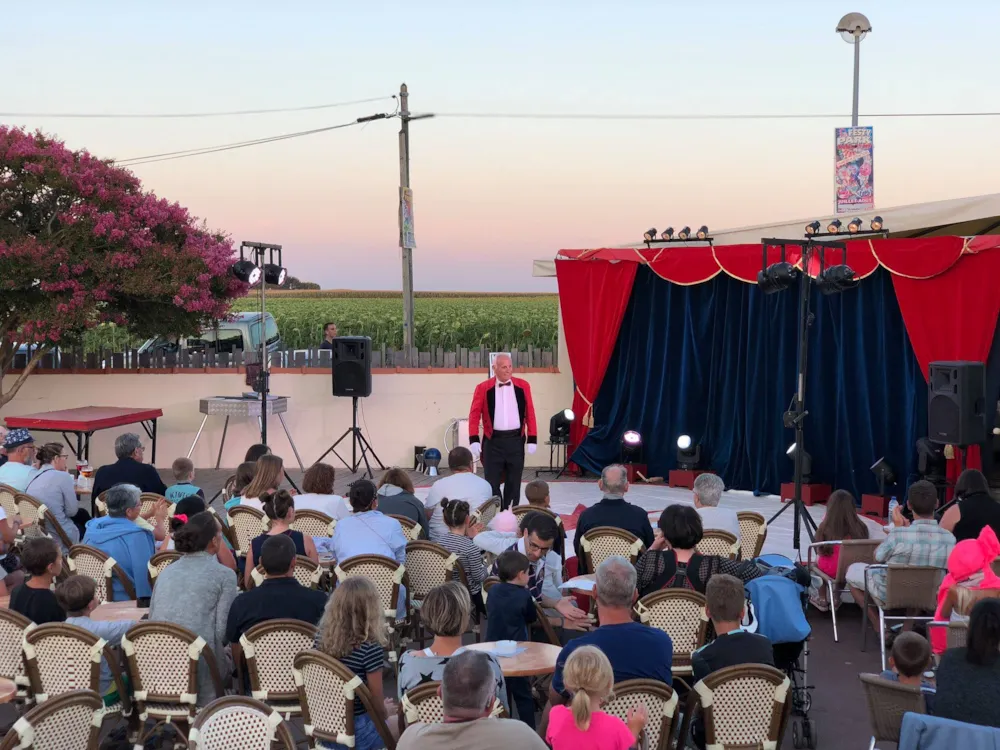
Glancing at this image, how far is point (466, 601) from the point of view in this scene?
382cm

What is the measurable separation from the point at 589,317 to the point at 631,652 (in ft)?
26.9

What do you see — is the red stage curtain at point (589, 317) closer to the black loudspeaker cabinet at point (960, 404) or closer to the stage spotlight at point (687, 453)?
the stage spotlight at point (687, 453)

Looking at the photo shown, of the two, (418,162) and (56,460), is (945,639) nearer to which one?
(56,460)

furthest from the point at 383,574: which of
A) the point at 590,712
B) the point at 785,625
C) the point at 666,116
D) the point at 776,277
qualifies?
the point at 666,116

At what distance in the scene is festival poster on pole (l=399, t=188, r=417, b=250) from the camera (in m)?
15.2

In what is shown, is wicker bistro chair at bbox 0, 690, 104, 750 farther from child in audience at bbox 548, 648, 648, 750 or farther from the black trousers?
the black trousers

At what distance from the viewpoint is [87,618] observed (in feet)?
14.0

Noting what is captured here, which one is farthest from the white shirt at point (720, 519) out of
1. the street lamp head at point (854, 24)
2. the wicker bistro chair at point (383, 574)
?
the street lamp head at point (854, 24)

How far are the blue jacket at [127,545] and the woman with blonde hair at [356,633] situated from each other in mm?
2106

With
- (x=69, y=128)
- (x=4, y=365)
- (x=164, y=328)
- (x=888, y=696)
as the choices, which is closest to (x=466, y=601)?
(x=888, y=696)

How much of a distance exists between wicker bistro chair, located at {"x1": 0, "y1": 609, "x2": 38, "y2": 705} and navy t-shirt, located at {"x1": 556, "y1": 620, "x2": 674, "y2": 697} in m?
2.05

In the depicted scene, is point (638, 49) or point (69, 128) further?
point (69, 128)

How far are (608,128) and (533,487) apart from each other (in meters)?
13.2

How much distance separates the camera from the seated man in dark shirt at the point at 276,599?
427 centimetres
